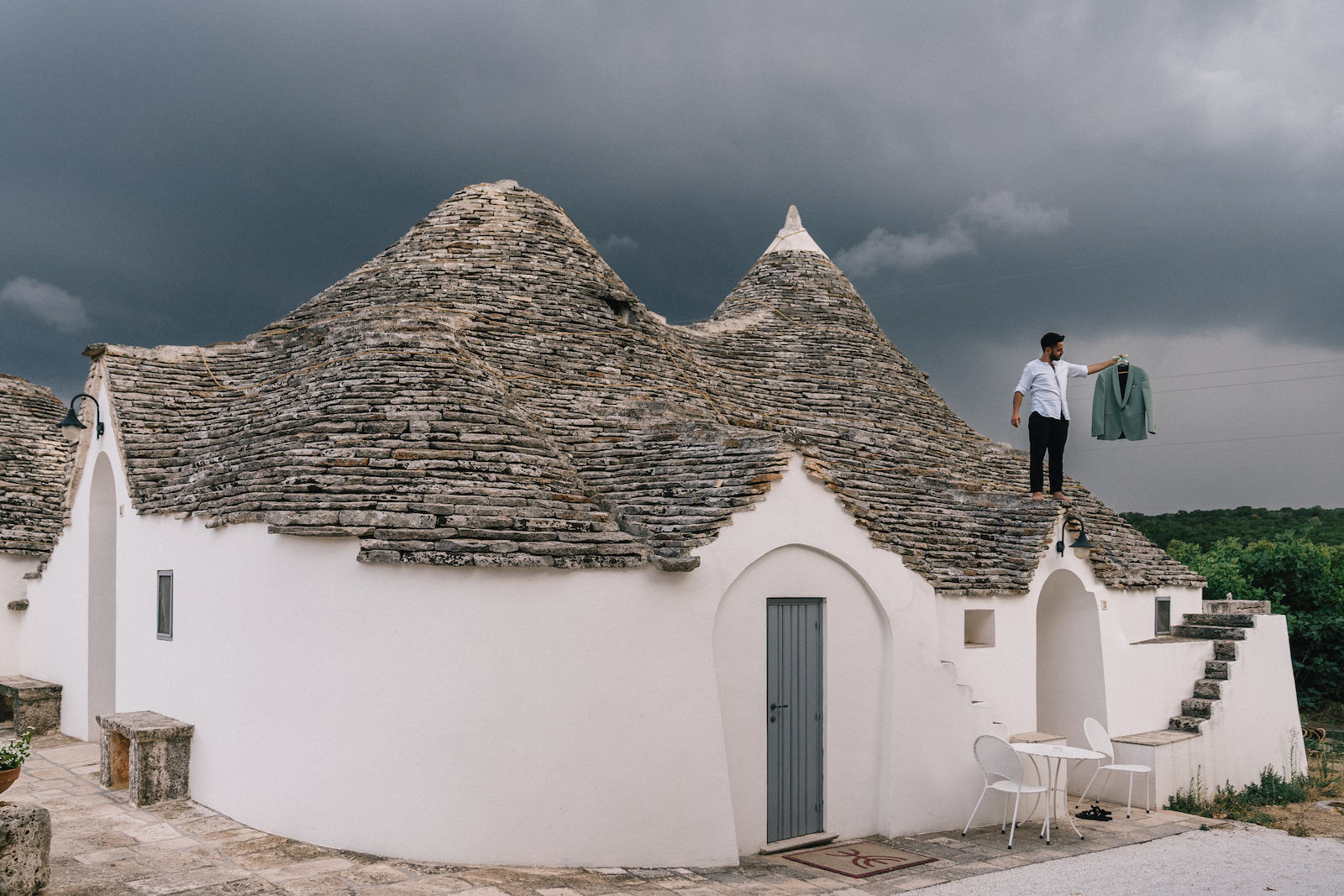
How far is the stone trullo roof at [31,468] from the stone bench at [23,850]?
872 centimetres

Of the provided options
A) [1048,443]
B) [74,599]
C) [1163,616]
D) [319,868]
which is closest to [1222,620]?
[1163,616]

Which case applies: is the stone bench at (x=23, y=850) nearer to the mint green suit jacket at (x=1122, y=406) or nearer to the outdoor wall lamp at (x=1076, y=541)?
the outdoor wall lamp at (x=1076, y=541)

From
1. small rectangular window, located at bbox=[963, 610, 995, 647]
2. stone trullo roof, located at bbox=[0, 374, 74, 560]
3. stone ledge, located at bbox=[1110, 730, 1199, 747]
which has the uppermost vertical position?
stone trullo roof, located at bbox=[0, 374, 74, 560]

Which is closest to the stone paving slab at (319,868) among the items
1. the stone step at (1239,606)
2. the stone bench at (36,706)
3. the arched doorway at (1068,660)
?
the arched doorway at (1068,660)

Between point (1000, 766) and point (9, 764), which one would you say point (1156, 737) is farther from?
point (9, 764)

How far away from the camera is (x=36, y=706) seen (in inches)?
539

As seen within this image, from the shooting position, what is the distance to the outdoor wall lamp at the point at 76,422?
36.6 feet

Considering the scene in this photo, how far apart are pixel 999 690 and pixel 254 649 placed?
7.94 meters

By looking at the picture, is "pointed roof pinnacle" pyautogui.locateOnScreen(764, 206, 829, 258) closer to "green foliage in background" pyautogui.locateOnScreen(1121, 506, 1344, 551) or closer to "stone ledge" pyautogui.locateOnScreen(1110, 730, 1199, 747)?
"stone ledge" pyautogui.locateOnScreen(1110, 730, 1199, 747)

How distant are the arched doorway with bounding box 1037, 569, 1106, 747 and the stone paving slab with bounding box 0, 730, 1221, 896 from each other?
2.96m

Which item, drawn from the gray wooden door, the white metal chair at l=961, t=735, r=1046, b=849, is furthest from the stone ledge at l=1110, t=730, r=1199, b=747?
the gray wooden door

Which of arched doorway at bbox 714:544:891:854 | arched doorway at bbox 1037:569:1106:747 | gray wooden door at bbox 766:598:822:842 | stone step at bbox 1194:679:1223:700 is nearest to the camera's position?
arched doorway at bbox 714:544:891:854

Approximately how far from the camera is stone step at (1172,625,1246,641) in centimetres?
1512

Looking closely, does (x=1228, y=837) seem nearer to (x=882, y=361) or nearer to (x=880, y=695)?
(x=880, y=695)
